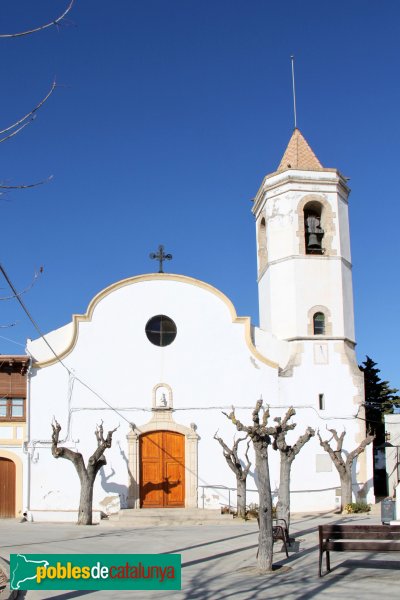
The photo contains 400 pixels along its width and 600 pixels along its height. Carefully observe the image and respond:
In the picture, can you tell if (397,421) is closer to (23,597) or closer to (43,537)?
(43,537)

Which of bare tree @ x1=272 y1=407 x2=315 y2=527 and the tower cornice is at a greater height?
the tower cornice

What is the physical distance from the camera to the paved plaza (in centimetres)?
1040

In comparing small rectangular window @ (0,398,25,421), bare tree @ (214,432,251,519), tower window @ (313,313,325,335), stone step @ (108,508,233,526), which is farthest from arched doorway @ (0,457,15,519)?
tower window @ (313,313,325,335)

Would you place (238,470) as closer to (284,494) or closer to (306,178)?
(284,494)

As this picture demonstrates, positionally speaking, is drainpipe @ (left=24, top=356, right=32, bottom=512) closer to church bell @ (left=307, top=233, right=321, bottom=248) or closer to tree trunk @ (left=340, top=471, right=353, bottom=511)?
tree trunk @ (left=340, top=471, right=353, bottom=511)

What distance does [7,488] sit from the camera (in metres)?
23.7

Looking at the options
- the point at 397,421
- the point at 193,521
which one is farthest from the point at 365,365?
the point at 193,521

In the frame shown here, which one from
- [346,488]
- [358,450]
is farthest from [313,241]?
[346,488]

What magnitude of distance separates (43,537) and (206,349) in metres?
9.39

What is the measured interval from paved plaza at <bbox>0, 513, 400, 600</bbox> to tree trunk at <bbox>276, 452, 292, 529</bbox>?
68cm

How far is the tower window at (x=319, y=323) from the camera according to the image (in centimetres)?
2609

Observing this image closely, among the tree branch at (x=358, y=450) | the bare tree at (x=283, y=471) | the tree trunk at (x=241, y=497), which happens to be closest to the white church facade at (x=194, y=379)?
the tree branch at (x=358, y=450)

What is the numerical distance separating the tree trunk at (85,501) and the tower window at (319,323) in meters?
9.40

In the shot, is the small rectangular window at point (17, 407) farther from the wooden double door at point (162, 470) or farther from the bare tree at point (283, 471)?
the bare tree at point (283, 471)
